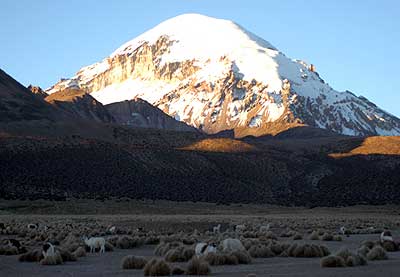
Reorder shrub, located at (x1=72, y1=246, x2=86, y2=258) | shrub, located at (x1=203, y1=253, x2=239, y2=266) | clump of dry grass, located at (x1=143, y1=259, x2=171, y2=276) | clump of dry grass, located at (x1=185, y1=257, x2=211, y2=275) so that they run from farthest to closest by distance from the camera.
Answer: shrub, located at (x1=72, y1=246, x2=86, y2=258) < shrub, located at (x1=203, y1=253, x2=239, y2=266) < clump of dry grass, located at (x1=185, y1=257, x2=211, y2=275) < clump of dry grass, located at (x1=143, y1=259, x2=171, y2=276)

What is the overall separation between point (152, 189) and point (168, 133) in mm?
59871

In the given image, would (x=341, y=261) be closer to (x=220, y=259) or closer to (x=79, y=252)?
(x=220, y=259)

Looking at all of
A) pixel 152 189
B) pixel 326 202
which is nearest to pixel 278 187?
pixel 326 202

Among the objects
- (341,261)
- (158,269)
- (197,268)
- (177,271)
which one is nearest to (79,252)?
(177,271)

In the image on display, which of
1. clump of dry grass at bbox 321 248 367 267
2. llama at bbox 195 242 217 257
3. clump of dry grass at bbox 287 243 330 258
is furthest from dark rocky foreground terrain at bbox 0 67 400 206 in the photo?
clump of dry grass at bbox 321 248 367 267

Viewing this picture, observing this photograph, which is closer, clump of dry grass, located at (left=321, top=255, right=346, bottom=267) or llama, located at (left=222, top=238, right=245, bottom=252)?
clump of dry grass, located at (left=321, top=255, right=346, bottom=267)

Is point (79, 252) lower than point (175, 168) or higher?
lower

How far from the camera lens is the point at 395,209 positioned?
3782 inches

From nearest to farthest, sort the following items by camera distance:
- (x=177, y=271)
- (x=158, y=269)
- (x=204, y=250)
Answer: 1. (x=158, y=269)
2. (x=177, y=271)
3. (x=204, y=250)

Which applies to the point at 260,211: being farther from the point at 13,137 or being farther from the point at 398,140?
the point at 398,140

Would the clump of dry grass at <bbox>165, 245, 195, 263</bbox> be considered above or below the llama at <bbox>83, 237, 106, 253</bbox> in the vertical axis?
below

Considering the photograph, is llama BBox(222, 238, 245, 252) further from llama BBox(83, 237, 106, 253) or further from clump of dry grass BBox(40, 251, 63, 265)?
llama BBox(83, 237, 106, 253)

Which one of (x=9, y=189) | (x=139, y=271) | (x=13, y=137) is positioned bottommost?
(x=139, y=271)

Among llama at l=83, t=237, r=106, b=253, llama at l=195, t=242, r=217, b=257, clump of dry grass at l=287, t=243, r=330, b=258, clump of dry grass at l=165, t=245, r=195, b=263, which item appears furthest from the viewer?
llama at l=83, t=237, r=106, b=253
